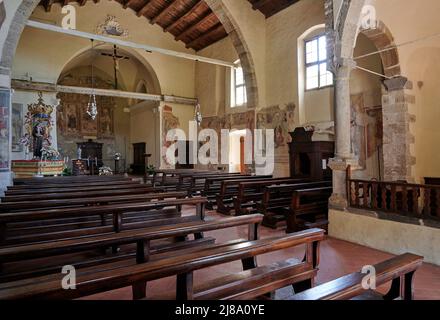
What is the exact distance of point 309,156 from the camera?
780 cm

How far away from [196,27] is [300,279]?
519 inches

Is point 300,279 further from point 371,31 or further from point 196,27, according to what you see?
point 196,27

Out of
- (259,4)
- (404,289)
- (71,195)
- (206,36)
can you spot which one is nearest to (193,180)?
(71,195)

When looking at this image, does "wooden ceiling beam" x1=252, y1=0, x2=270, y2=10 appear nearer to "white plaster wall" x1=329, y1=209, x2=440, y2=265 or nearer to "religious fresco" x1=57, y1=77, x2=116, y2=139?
"white plaster wall" x1=329, y1=209, x2=440, y2=265

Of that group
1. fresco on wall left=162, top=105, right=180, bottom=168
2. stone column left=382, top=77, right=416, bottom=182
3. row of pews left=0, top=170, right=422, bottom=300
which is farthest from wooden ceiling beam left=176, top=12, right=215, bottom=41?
row of pews left=0, top=170, right=422, bottom=300

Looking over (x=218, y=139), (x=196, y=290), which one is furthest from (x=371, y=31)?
(x=218, y=139)

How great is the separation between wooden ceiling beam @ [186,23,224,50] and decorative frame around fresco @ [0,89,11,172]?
8888 mm

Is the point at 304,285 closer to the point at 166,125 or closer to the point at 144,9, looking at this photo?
the point at 166,125

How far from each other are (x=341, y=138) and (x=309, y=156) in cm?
276

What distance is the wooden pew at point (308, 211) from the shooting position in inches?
197

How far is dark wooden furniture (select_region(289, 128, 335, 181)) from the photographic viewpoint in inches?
300

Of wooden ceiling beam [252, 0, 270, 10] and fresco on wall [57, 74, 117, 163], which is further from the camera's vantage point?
fresco on wall [57, 74, 117, 163]

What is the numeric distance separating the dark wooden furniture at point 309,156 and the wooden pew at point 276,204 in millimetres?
1145

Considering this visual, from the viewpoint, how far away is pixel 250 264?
2312 millimetres
